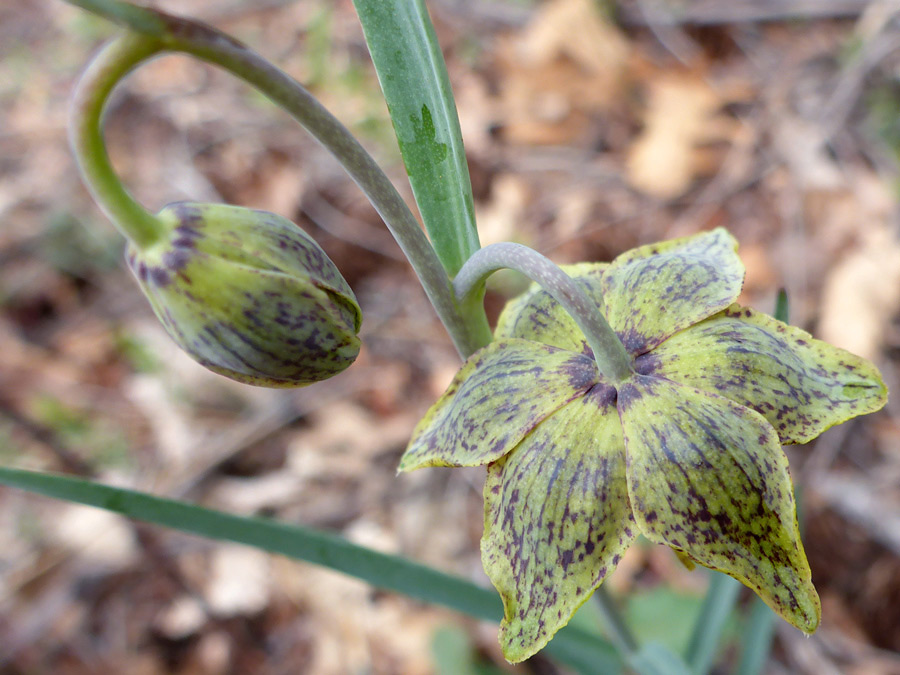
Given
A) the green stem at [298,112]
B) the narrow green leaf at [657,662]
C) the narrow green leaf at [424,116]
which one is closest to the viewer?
the green stem at [298,112]

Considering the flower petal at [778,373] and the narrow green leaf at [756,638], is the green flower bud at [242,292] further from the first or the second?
the narrow green leaf at [756,638]

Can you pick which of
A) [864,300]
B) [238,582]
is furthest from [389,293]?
[864,300]

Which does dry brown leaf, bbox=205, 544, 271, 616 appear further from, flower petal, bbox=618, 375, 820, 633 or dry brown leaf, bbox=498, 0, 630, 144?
dry brown leaf, bbox=498, 0, 630, 144

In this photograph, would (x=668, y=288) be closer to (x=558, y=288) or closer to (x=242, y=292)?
(x=558, y=288)

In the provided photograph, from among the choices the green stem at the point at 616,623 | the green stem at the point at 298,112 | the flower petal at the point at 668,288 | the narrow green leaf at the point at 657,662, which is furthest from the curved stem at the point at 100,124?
the narrow green leaf at the point at 657,662

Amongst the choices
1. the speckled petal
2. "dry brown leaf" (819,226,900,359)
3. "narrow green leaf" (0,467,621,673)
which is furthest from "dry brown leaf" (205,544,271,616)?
"dry brown leaf" (819,226,900,359)

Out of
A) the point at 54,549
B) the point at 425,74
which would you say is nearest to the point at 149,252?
the point at 425,74
